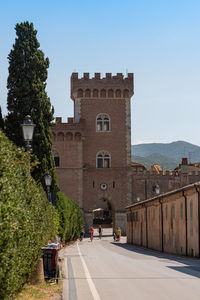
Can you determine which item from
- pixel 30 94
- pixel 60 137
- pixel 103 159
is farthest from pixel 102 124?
pixel 30 94

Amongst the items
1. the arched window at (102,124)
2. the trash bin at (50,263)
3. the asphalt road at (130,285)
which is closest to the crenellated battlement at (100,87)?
the arched window at (102,124)

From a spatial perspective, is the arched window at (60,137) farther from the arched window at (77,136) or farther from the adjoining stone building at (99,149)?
the arched window at (77,136)

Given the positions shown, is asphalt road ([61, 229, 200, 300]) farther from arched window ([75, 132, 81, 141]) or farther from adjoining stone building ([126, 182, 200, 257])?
arched window ([75, 132, 81, 141])

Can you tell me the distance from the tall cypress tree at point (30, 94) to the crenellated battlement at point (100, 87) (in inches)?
1434

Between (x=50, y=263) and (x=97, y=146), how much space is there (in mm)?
53976

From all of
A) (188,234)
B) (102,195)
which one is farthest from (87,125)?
(188,234)

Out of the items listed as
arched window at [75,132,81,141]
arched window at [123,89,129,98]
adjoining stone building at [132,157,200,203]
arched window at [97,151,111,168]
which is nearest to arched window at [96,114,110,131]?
arched window at [75,132,81,141]

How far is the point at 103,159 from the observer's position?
6725 cm

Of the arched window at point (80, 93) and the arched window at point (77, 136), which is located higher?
the arched window at point (80, 93)

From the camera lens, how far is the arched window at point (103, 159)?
220 ft

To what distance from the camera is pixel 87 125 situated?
6738 cm

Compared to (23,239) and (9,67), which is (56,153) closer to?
(9,67)

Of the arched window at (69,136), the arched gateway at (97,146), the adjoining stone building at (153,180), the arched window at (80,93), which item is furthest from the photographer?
the adjoining stone building at (153,180)

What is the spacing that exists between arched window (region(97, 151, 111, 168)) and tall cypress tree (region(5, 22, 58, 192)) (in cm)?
3566
